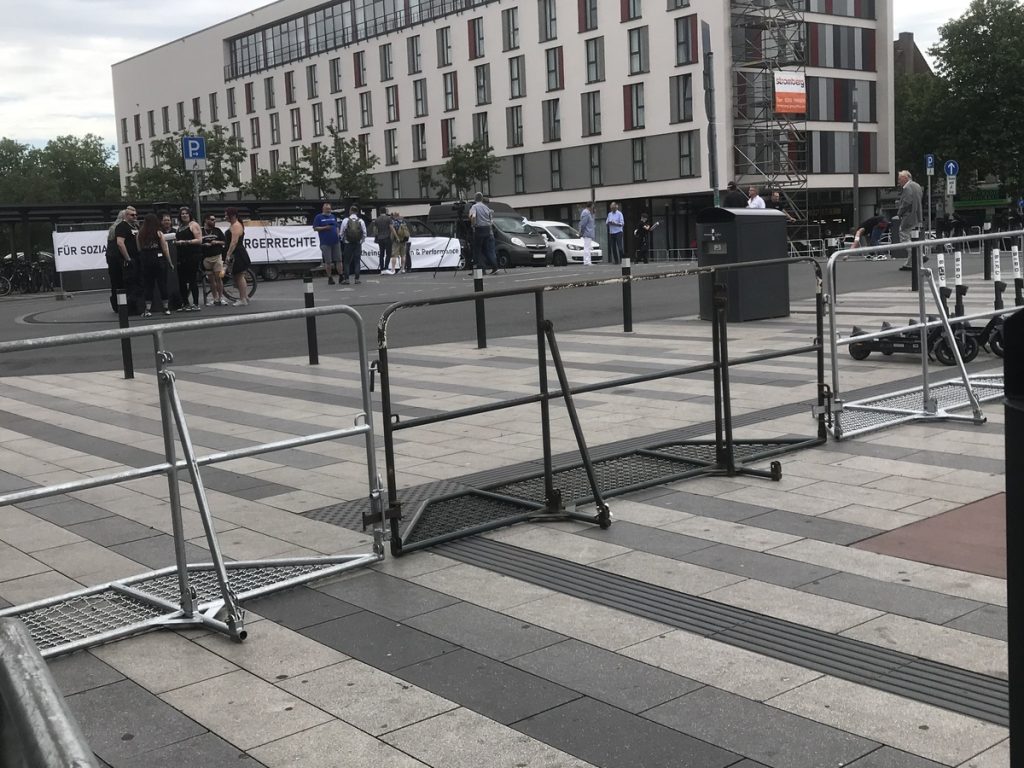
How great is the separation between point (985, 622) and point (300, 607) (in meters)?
2.68

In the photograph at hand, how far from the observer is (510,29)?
69750mm

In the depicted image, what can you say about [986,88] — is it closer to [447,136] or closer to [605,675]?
[447,136]

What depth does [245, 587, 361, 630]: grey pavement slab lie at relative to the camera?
473cm

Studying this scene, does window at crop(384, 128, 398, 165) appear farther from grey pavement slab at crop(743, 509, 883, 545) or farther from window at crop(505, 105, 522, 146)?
grey pavement slab at crop(743, 509, 883, 545)

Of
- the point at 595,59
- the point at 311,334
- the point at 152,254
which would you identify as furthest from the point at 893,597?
the point at 595,59

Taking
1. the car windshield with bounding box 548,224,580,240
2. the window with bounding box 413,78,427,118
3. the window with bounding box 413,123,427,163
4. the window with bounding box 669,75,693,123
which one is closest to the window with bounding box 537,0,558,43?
the window with bounding box 669,75,693,123

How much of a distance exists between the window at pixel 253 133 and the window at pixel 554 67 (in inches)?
1194

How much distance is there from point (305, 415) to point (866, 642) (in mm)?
6378

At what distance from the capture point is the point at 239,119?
90.6 metres

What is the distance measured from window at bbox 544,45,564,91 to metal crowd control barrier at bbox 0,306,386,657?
211 feet

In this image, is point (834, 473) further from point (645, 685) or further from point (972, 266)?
point (972, 266)

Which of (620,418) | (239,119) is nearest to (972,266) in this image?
(620,418)

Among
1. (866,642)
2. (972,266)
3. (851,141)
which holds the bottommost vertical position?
(866,642)

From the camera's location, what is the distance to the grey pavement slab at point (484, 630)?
4.31 m
